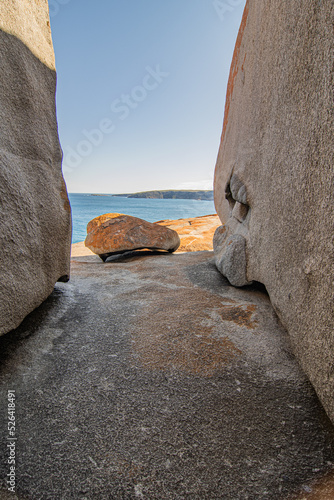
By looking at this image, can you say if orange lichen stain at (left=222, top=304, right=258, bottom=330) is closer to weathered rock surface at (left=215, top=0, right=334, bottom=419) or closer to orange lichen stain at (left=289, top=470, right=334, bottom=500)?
weathered rock surface at (left=215, top=0, right=334, bottom=419)

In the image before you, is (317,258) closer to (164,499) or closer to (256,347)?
(256,347)

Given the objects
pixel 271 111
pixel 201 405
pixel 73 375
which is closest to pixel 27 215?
pixel 73 375

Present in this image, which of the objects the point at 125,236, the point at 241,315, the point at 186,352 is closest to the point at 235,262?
the point at 241,315

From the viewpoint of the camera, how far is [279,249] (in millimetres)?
1578

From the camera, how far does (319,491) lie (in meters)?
0.75

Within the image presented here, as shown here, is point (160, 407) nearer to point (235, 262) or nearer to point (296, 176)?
point (296, 176)

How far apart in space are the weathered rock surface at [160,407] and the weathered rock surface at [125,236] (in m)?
2.03

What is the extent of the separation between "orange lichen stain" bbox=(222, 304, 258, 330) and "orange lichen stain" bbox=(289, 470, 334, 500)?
85cm

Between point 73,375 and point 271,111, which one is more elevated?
point 271,111

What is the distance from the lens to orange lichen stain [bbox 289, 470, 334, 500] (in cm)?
74

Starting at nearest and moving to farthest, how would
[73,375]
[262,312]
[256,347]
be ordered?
1. [73,375]
2. [256,347]
3. [262,312]

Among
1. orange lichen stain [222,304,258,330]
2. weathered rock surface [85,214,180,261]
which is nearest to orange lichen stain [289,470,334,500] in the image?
orange lichen stain [222,304,258,330]

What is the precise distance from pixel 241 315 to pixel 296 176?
92 cm

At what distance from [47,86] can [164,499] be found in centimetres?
234
